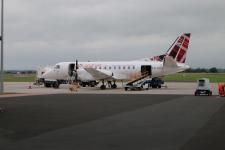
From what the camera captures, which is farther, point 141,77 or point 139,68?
point 139,68

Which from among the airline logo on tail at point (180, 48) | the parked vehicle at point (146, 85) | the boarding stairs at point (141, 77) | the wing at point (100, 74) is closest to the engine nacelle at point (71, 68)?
the wing at point (100, 74)

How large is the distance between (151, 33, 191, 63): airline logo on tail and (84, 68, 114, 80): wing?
26.1 feet

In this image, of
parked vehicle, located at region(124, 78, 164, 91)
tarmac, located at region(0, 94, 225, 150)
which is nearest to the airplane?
parked vehicle, located at region(124, 78, 164, 91)

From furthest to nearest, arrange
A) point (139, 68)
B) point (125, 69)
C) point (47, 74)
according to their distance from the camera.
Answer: point (47, 74), point (125, 69), point (139, 68)

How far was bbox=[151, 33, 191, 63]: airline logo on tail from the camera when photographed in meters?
52.4

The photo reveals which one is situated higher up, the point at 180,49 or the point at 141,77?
the point at 180,49

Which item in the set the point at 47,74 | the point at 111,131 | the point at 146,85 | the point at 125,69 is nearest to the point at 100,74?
the point at 125,69

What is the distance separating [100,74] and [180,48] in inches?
420

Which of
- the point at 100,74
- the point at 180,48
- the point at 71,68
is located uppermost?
the point at 180,48

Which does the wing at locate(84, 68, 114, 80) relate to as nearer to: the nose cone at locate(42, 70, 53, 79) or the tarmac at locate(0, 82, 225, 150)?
the nose cone at locate(42, 70, 53, 79)

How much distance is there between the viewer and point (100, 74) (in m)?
50.8

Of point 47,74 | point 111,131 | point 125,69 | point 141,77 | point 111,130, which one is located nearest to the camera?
point 111,131

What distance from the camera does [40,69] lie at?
213 ft

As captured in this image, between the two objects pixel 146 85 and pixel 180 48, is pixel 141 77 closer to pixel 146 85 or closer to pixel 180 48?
pixel 146 85
